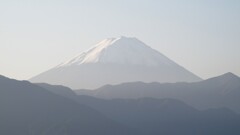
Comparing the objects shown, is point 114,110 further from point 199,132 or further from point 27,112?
point 27,112

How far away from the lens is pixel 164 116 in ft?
500

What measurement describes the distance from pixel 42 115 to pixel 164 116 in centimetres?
5073

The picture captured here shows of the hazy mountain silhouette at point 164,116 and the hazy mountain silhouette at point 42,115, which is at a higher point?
the hazy mountain silhouette at point 42,115

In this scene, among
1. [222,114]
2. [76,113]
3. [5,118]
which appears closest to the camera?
[5,118]

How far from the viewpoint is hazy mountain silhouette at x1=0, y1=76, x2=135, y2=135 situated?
10519cm

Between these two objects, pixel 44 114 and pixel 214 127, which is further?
pixel 214 127

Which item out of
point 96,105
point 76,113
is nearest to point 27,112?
point 76,113

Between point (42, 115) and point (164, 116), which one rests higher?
point (42, 115)

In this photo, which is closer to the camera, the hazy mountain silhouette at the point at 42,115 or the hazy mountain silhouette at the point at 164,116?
the hazy mountain silhouette at the point at 42,115

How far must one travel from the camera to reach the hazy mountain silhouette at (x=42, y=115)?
105188 mm

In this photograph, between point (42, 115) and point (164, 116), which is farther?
point (164, 116)

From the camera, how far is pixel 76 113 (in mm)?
116125

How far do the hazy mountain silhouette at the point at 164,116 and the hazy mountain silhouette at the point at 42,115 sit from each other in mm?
19170

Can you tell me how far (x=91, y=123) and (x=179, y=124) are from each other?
41.4 m
